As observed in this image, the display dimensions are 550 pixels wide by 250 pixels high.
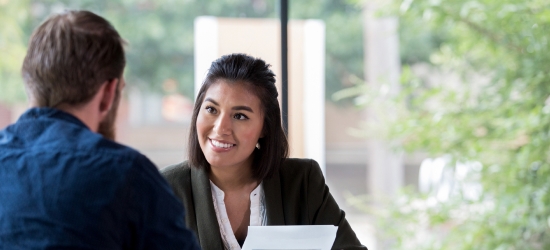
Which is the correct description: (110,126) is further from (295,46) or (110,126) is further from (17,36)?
(17,36)

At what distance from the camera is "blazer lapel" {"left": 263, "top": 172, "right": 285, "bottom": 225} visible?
1.58 meters

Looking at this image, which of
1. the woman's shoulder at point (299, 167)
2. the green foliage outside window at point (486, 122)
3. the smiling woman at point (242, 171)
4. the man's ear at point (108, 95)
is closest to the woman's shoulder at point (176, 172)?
the smiling woman at point (242, 171)

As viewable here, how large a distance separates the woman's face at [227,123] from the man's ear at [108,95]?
545mm

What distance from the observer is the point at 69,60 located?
0.91 metres

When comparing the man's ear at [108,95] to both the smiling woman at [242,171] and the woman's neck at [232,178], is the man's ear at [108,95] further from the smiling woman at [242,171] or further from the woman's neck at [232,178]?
the woman's neck at [232,178]

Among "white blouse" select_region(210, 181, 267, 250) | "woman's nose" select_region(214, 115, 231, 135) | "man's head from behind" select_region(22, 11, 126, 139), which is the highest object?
"man's head from behind" select_region(22, 11, 126, 139)

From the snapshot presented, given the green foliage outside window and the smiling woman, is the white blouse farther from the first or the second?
the green foliage outside window

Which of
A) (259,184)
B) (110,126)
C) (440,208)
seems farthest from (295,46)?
(110,126)

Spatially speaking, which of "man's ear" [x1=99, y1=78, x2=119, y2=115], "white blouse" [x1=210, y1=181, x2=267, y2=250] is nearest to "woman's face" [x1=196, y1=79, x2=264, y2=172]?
"white blouse" [x1=210, y1=181, x2=267, y2=250]

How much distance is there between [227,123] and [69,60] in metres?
0.64

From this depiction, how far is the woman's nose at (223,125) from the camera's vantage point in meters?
1.50

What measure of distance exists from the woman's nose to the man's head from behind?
0.56 metres

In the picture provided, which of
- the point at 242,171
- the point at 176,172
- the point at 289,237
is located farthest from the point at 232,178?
the point at 289,237

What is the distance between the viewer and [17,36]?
4633 millimetres
